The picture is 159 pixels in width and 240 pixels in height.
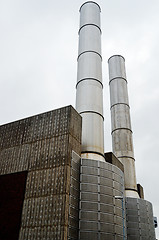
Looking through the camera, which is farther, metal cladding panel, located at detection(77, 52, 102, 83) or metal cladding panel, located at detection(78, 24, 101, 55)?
metal cladding panel, located at detection(78, 24, 101, 55)

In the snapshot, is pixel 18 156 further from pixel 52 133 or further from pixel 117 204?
pixel 117 204

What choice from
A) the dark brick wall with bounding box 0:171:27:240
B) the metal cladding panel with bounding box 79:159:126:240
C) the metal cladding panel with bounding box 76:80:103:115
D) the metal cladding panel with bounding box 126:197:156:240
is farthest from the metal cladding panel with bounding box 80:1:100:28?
the metal cladding panel with bounding box 126:197:156:240

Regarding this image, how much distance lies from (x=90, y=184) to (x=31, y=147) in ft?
19.0

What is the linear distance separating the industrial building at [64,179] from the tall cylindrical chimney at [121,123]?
17.7 ft

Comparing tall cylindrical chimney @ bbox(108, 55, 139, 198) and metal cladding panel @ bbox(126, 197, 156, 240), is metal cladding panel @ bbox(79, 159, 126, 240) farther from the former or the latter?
tall cylindrical chimney @ bbox(108, 55, 139, 198)

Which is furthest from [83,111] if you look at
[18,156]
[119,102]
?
[119,102]

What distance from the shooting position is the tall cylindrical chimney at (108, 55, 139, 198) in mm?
32125

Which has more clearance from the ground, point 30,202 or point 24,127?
point 24,127

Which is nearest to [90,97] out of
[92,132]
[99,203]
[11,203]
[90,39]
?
[92,132]

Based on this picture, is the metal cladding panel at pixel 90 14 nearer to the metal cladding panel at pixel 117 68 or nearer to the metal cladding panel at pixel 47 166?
the metal cladding panel at pixel 117 68

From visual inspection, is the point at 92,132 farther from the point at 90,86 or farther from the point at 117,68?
the point at 117,68

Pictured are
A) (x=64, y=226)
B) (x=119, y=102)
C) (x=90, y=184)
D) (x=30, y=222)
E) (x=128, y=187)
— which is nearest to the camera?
(x=64, y=226)

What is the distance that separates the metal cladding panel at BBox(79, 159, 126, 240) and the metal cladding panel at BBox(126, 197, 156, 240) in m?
7.50

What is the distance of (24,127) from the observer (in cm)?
2322
